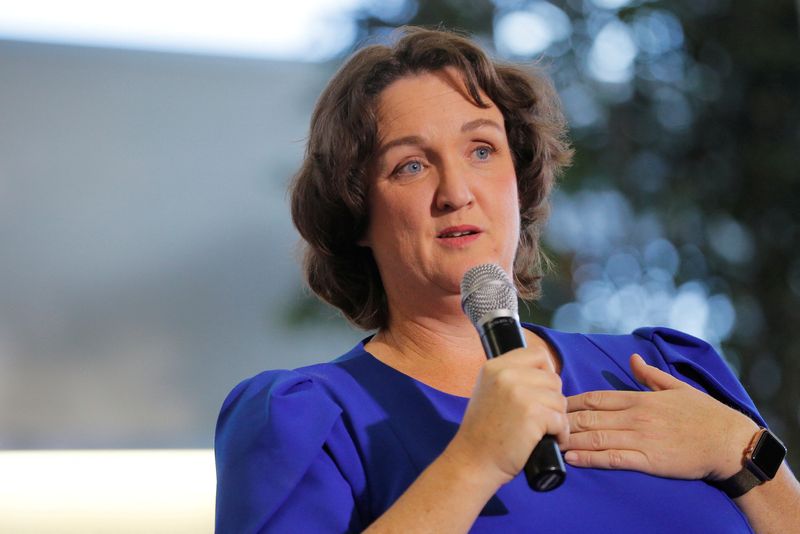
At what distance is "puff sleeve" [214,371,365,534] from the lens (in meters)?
1.28

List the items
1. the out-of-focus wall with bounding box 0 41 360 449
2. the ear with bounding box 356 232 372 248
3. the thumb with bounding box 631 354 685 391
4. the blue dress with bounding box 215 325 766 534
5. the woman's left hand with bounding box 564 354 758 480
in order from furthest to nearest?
the out-of-focus wall with bounding box 0 41 360 449 < the ear with bounding box 356 232 372 248 < the thumb with bounding box 631 354 685 391 < the woman's left hand with bounding box 564 354 758 480 < the blue dress with bounding box 215 325 766 534

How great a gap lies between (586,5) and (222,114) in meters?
1.96

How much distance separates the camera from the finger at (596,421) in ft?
4.67

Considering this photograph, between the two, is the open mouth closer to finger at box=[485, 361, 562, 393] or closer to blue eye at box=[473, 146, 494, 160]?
blue eye at box=[473, 146, 494, 160]

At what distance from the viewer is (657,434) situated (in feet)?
4.67

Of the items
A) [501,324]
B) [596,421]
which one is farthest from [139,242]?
[501,324]

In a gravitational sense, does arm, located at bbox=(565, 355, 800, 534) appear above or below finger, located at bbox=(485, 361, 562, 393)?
below

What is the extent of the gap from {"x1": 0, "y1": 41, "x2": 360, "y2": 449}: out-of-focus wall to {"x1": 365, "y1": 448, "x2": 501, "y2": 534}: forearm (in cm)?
340

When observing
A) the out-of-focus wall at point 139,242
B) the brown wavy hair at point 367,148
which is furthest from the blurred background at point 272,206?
the brown wavy hair at point 367,148

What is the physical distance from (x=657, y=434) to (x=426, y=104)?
0.62 metres

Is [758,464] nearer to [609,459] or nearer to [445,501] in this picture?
[609,459]

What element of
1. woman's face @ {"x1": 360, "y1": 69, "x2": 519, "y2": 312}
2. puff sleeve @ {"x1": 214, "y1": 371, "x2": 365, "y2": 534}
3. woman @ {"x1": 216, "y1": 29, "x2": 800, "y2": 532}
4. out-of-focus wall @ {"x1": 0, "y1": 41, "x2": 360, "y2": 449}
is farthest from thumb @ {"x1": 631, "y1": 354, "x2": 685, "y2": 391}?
out-of-focus wall @ {"x1": 0, "y1": 41, "x2": 360, "y2": 449}

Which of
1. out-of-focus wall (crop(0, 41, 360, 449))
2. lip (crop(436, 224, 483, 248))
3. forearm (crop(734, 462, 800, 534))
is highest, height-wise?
out-of-focus wall (crop(0, 41, 360, 449))

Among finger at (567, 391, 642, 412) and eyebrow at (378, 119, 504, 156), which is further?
eyebrow at (378, 119, 504, 156)
